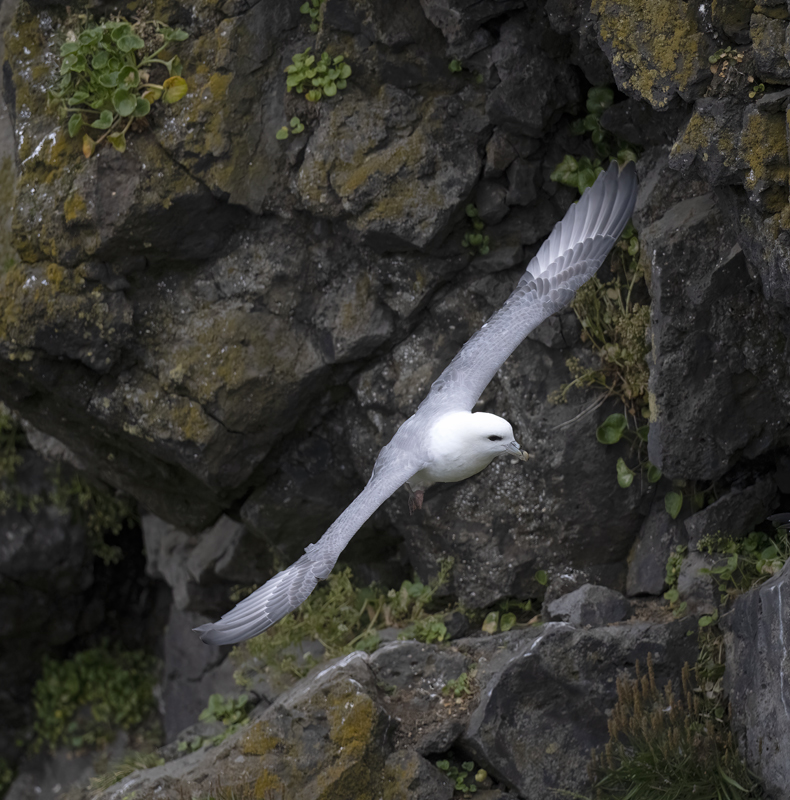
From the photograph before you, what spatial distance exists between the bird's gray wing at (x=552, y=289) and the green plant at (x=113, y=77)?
2534 mm

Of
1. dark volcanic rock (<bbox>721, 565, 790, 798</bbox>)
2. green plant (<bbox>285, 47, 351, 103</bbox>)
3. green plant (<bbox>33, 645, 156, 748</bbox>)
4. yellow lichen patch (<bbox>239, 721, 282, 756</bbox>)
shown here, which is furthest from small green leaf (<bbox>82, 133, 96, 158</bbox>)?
green plant (<bbox>33, 645, 156, 748</bbox>)

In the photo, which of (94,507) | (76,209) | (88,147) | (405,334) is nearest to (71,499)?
(94,507)

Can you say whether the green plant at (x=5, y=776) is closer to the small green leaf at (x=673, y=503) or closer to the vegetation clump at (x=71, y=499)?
the vegetation clump at (x=71, y=499)

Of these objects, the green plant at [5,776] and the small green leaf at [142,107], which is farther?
the green plant at [5,776]

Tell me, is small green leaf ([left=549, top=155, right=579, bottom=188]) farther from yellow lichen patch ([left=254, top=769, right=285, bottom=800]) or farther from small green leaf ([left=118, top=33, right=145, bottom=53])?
yellow lichen patch ([left=254, top=769, right=285, bottom=800])

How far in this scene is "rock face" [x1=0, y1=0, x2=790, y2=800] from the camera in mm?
4559

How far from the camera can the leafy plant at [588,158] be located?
204 inches

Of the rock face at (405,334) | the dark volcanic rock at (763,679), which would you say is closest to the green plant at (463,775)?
the rock face at (405,334)

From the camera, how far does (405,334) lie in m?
5.77

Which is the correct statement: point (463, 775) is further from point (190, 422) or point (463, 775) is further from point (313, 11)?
point (313, 11)

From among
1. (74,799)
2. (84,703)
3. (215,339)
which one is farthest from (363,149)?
(84,703)

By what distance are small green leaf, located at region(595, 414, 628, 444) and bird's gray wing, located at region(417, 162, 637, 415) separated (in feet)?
3.51

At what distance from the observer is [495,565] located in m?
5.80

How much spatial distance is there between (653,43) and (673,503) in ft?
9.00
